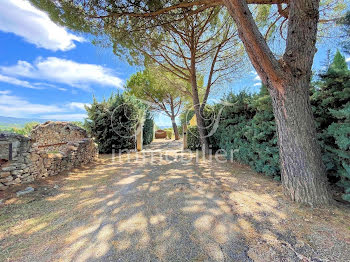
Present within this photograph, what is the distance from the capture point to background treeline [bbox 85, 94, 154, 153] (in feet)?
25.3

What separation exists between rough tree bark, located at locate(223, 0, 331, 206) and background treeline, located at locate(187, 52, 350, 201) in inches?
10.9

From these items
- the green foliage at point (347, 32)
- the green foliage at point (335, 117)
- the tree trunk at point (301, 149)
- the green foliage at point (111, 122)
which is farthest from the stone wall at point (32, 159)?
the green foliage at point (347, 32)

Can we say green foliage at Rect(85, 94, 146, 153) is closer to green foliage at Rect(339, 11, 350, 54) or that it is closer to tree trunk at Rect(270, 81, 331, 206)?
tree trunk at Rect(270, 81, 331, 206)

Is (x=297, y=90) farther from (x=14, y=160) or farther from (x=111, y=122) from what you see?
(x=111, y=122)

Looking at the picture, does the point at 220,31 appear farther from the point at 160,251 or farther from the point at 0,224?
the point at 0,224

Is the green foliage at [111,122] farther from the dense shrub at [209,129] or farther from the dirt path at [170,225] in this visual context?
the dirt path at [170,225]

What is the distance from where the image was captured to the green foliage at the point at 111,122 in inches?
304

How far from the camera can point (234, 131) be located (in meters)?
5.34

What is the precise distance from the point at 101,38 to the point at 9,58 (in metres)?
5.74

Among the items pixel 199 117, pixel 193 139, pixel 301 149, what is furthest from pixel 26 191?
pixel 193 139

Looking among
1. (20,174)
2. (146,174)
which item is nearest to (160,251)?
(146,174)

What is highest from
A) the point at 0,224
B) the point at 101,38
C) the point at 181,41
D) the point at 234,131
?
the point at 181,41

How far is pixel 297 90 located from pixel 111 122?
7270 mm

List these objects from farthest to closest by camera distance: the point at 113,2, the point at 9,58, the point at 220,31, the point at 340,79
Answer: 1. the point at 9,58
2. the point at 220,31
3. the point at 113,2
4. the point at 340,79
